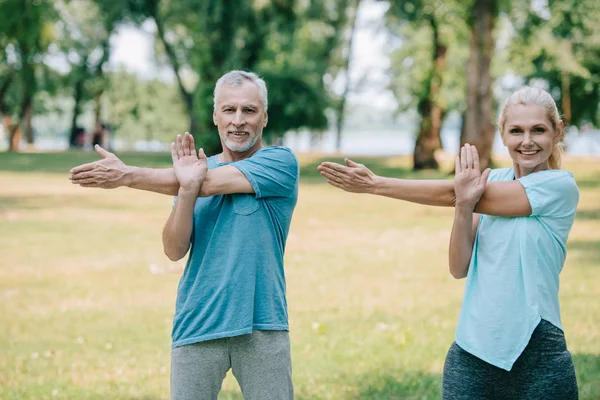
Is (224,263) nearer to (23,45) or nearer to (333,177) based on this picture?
(333,177)

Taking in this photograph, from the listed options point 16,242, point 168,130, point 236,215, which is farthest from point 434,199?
point 168,130

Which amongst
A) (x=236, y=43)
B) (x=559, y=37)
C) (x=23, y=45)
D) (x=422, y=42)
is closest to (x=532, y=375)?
(x=236, y=43)

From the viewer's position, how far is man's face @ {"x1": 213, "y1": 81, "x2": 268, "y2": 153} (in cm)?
349

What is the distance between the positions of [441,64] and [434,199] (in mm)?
29459

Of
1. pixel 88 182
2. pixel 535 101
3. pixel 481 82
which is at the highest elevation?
pixel 481 82

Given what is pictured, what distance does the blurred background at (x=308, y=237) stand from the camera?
655 cm

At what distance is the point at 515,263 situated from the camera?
3.15 meters

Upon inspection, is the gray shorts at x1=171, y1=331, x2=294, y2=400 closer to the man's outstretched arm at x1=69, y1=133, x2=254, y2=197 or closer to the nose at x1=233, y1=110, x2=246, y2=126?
the man's outstretched arm at x1=69, y1=133, x2=254, y2=197

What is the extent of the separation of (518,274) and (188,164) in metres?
1.38

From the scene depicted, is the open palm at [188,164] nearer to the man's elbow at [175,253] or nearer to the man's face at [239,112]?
the man's face at [239,112]

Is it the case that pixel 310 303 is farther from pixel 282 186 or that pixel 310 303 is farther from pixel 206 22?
pixel 206 22

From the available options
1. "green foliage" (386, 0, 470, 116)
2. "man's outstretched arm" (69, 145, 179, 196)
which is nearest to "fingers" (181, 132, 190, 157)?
"man's outstretched arm" (69, 145, 179, 196)

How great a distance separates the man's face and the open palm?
0.54ft

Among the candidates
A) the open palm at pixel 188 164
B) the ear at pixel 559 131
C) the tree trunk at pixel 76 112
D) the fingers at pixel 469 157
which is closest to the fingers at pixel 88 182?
the open palm at pixel 188 164
